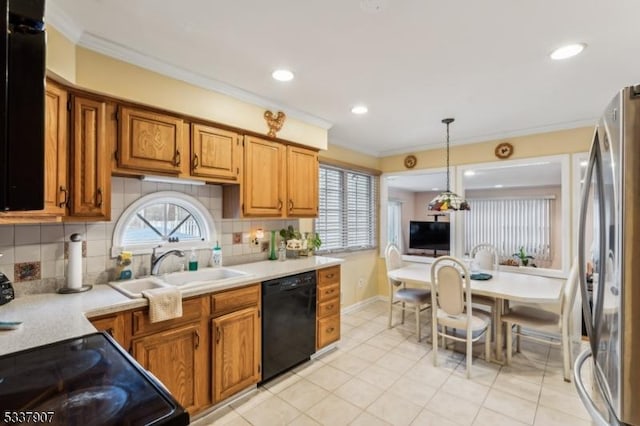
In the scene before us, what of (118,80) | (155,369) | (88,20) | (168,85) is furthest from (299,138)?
(155,369)

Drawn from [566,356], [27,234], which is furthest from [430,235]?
[27,234]

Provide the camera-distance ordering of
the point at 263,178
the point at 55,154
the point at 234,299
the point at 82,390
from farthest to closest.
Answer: the point at 263,178 < the point at 234,299 < the point at 55,154 < the point at 82,390

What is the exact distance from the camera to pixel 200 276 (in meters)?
2.57

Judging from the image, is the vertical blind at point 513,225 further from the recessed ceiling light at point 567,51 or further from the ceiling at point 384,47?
the recessed ceiling light at point 567,51

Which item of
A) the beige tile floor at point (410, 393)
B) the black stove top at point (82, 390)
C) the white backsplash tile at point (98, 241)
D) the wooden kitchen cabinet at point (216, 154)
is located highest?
the wooden kitchen cabinet at point (216, 154)

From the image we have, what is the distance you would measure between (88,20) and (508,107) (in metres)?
3.31

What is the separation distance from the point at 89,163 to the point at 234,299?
1284 millimetres

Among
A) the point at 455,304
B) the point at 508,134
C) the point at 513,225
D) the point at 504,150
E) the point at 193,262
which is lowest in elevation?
the point at 455,304

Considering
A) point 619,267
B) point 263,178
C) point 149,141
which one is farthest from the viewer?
point 263,178

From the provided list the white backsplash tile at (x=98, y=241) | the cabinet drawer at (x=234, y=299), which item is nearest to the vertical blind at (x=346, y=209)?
the white backsplash tile at (x=98, y=241)

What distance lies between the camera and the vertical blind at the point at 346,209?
4070 mm

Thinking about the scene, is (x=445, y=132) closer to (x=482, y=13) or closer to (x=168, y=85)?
(x=482, y=13)

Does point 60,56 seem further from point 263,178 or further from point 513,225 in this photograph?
point 513,225

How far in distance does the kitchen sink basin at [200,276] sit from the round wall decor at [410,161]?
3085 millimetres
